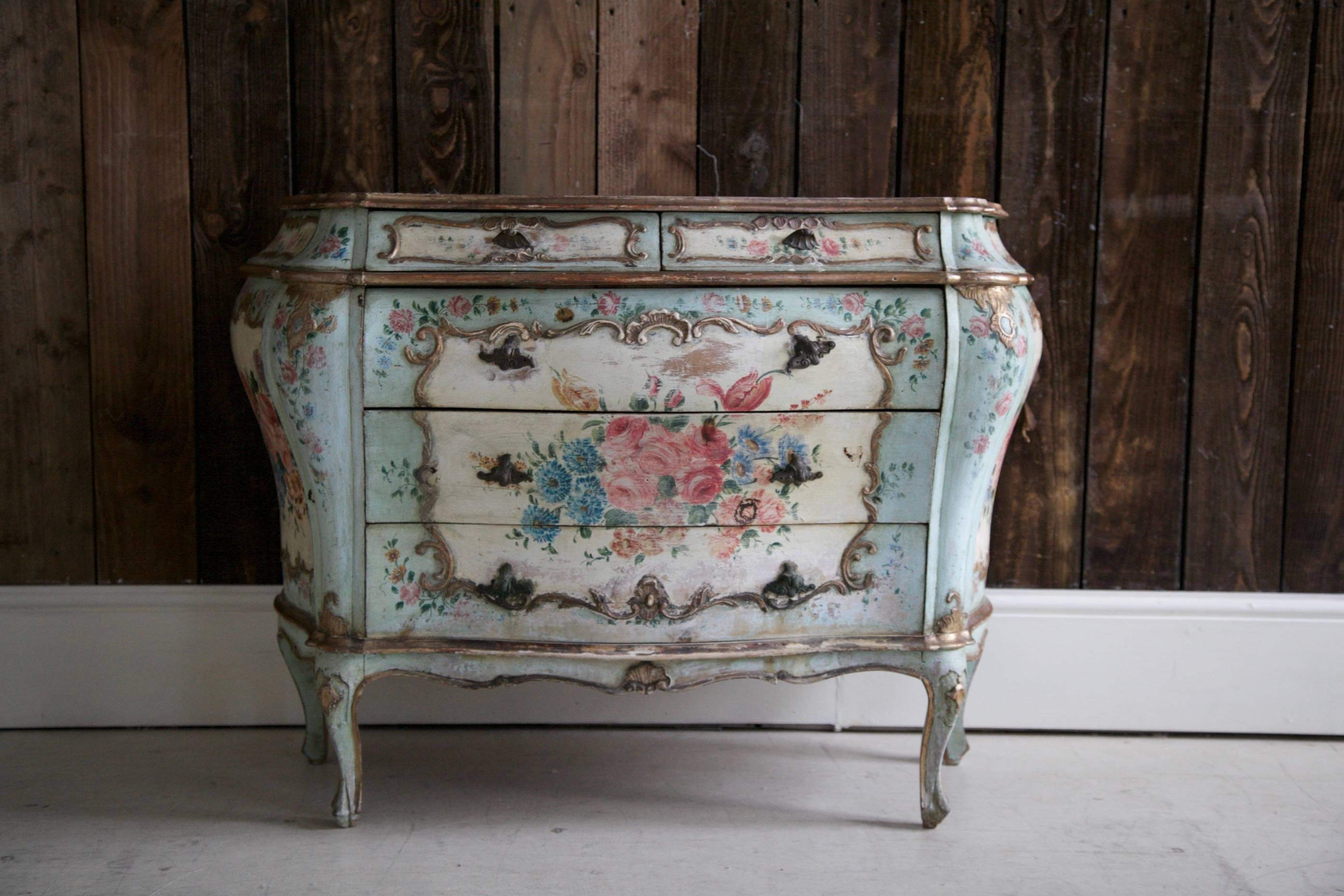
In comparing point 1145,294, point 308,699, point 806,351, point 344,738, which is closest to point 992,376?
point 806,351

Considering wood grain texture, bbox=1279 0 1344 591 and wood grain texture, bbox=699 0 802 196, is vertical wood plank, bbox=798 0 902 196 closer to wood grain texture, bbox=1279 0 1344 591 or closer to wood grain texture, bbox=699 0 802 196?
wood grain texture, bbox=699 0 802 196

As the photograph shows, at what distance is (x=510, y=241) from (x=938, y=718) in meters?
0.95

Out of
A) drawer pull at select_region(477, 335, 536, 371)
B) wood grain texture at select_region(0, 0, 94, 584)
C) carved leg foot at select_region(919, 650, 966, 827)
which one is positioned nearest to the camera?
drawer pull at select_region(477, 335, 536, 371)

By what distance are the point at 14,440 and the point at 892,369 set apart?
158cm

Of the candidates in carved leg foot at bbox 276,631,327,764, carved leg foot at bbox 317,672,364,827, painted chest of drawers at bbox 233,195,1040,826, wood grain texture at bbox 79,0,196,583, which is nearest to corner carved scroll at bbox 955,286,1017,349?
painted chest of drawers at bbox 233,195,1040,826

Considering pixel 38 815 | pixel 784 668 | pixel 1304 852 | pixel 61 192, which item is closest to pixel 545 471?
pixel 784 668

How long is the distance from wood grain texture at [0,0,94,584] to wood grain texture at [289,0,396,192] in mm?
390

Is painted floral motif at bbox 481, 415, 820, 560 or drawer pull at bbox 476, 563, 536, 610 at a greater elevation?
painted floral motif at bbox 481, 415, 820, 560

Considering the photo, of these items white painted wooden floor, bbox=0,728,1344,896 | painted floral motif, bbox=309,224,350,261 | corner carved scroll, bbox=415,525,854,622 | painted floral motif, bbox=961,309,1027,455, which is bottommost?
white painted wooden floor, bbox=0,728,1344,896

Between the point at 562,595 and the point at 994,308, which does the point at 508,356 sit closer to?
the point at 562,595

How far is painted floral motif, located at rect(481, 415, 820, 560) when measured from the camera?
1580mm

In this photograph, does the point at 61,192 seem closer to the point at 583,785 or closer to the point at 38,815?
the point at 38,815

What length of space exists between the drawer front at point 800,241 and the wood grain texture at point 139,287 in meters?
1.01

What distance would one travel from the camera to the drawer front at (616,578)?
1.62 m
